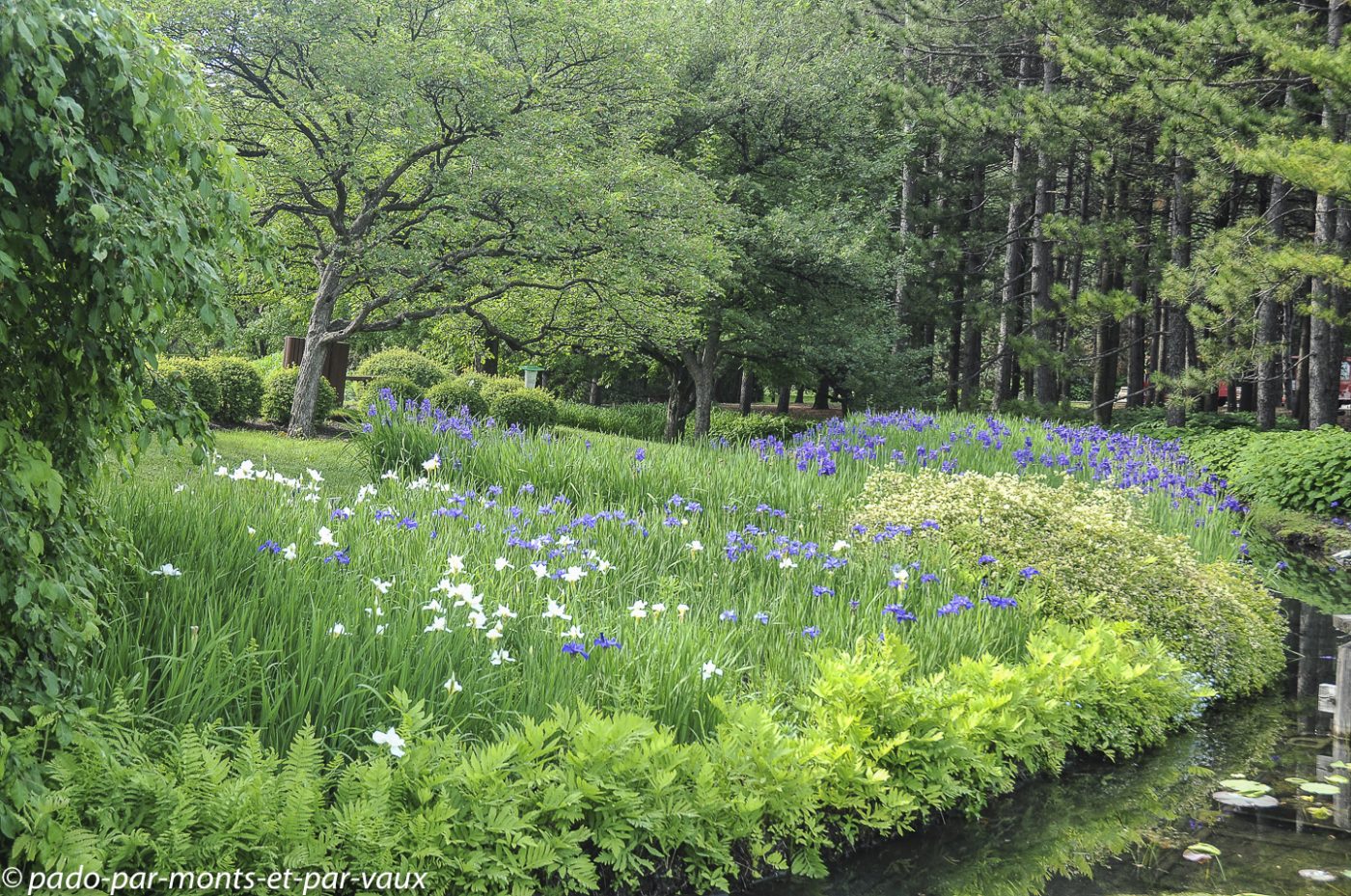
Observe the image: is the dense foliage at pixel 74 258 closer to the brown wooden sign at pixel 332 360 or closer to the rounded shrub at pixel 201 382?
the rounded shrub at pixel 201 382

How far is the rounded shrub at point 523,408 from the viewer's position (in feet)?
61.2

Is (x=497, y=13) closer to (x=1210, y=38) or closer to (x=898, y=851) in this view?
(x=1210, y=38)

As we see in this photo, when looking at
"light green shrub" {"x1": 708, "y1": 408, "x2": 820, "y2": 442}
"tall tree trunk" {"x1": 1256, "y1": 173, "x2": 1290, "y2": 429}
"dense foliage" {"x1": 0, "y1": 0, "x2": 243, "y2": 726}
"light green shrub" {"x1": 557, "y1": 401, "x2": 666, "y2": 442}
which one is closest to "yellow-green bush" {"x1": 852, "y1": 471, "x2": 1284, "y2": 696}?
"dense foliage" {"x1": 0, "y1": 0, "x2": 243, "y2": 726}

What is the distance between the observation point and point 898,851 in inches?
166

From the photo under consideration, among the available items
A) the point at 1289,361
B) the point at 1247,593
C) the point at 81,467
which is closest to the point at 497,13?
the point at 1247,593

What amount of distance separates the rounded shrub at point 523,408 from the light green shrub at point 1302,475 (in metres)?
11.0

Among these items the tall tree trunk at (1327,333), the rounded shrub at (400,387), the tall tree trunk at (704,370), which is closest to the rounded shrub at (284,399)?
the rounded shrub at (400,387)

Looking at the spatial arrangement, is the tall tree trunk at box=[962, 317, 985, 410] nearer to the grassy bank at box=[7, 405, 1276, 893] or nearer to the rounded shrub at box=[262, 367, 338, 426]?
the rounded shrub at box=[262, 367, 338, 426]

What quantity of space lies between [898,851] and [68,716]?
3001 mm

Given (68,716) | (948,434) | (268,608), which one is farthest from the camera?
(948,434)

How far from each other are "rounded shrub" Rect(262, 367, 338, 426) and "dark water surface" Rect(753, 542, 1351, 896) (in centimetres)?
1310

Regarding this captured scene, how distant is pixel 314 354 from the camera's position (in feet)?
47.0

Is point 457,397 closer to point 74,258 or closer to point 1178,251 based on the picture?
point 1178,251

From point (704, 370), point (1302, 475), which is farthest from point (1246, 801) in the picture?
point (704, 370)
